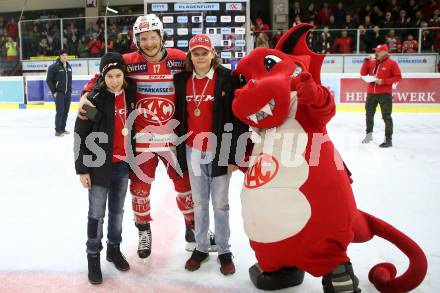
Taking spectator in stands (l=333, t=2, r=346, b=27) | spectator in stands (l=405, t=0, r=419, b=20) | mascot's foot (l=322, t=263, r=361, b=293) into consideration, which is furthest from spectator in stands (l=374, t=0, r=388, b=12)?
mascot's foot (l=322, t=263, r=361, b=293)

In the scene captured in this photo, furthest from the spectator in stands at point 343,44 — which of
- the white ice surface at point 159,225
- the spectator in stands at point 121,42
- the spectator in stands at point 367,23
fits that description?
the spectator in stands at point 121,42

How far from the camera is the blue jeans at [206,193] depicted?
8.38 feet

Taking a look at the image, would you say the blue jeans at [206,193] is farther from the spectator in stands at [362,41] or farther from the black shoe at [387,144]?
the spectator in stands at [362,41]

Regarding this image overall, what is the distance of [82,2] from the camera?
1766cm

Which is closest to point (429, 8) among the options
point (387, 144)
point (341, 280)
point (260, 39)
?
point (260, 39)

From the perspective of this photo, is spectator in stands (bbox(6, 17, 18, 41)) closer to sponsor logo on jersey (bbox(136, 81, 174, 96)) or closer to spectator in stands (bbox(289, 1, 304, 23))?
spectator in stands (bbox(289, 1, 304, 23))

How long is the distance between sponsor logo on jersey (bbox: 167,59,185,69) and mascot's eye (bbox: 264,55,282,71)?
0.62m

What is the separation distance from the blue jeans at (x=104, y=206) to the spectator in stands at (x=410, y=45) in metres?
9.27

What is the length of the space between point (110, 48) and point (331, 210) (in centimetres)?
1055

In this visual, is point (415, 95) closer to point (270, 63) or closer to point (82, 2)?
point (270, 63)

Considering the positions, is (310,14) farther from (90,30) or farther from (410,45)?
(90,30)

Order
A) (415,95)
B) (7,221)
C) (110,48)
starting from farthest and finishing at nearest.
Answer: (110,48) < (415,95) < (7,221)

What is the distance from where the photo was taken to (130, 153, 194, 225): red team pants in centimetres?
268

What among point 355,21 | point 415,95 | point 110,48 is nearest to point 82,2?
point 110,48
